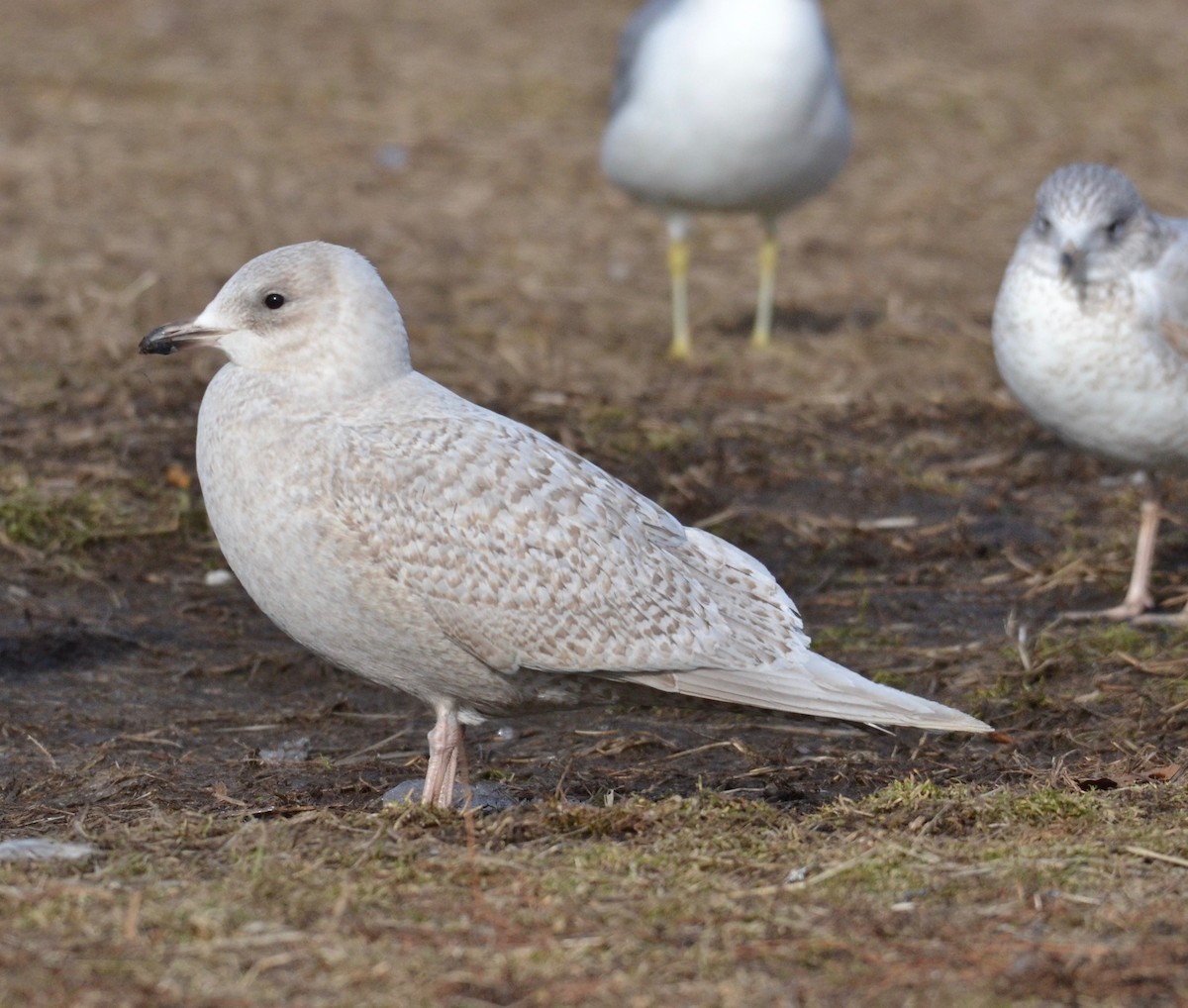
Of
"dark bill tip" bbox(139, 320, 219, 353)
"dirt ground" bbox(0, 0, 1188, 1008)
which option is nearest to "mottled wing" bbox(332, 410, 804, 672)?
"dirt ground" bbox(0, 0, 1188, 1008)

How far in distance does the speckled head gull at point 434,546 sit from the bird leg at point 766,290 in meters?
4.87

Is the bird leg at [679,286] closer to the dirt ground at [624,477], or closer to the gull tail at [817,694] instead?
the dirt ground at [624,477]

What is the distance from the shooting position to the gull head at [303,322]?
181 inches

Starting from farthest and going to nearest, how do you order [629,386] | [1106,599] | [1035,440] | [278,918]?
[629,386], [1035,440], [1106,599], [278,918]

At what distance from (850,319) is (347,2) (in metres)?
7.50

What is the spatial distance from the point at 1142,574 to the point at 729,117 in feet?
11.7

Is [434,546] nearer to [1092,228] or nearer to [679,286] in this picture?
[1092,228]

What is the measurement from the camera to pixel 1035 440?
26.7 feet

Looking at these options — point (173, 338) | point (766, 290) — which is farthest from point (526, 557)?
point (766, 290)

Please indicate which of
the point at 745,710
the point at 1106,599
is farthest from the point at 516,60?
the point at 745,710

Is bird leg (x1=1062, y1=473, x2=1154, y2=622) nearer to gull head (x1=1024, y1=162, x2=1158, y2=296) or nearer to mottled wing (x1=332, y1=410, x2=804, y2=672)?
gull head (x1=1024, y1=162, x2=1158, y2=296)

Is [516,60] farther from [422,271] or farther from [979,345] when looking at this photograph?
[979,345]

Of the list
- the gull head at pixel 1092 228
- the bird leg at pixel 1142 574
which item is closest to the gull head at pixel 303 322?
the gull head at pixel 1092 228

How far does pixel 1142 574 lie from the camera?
6.46m
